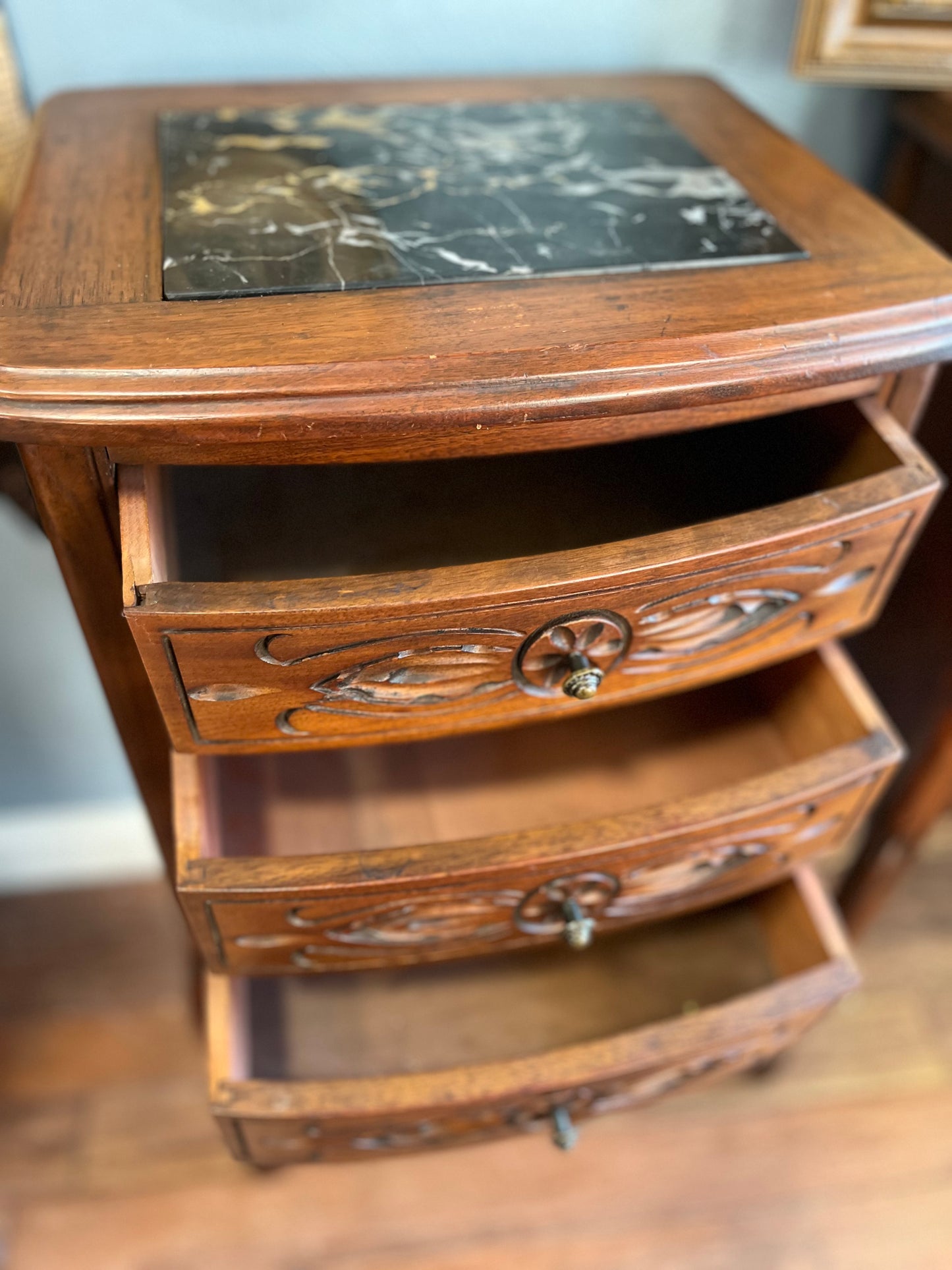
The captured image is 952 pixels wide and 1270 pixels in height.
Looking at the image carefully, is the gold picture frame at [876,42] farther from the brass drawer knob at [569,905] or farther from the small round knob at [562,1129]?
the small round knob at [562,1129]

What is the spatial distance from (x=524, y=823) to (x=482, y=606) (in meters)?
0.28

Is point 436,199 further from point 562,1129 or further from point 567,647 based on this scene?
point 562,1129

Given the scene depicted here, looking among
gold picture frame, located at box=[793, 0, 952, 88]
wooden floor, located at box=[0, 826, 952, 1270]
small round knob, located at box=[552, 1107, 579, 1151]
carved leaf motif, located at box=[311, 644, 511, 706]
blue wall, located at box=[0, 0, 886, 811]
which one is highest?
gold picture frame, located at box=[793, 0, 952, 88]

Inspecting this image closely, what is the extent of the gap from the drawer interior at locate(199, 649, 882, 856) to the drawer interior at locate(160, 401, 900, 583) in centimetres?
15

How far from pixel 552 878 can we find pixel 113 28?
0.65 m

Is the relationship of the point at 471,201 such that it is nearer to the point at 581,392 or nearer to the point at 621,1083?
the point at 581,392

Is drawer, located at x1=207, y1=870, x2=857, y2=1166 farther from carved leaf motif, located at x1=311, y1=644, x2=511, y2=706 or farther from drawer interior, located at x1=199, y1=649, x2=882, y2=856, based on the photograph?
carved leaf motif, located at x1=311, y1=644, x2=511, y2=706

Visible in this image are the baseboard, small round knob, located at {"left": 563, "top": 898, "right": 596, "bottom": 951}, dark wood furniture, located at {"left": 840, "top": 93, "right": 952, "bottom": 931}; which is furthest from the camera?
the baseboard

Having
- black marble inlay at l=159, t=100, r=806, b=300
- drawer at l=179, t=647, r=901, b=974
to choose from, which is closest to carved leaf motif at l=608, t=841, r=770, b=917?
drawer at l=179, t=647, r=901, b=974

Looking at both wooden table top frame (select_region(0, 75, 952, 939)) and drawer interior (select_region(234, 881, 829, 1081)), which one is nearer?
wooden table top frame (select_region(0, 75, 952, 939))

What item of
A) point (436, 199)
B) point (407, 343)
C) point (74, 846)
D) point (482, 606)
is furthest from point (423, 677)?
point (74, 846)

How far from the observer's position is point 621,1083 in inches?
27.2

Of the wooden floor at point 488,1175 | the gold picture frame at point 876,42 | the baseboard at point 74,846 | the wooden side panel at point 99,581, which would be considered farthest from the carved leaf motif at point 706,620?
the baseboard at point 74,846

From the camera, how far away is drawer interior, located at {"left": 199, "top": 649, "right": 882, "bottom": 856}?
673 mm
